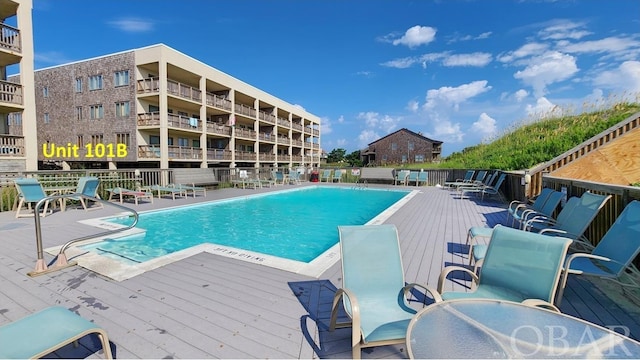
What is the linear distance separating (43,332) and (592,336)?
3239 millimetres

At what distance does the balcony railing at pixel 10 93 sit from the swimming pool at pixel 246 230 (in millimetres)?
10423

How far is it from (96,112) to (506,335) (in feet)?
85.3

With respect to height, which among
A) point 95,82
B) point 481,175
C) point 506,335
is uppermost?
point 95,82

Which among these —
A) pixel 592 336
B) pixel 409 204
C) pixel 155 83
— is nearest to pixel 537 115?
pixel 409 204

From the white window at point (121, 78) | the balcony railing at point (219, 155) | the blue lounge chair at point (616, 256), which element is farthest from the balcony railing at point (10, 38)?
the blue lounge chair at point (616, 256)

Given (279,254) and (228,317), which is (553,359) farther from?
(279,254)

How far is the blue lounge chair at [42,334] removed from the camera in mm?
1606

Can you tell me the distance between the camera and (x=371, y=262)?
2.49 m

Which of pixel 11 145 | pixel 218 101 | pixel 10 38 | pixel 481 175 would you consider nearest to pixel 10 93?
pixel 11 145

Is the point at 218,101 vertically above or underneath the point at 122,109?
above

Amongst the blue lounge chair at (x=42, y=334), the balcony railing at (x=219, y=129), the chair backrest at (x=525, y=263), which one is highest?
the balcony railing at (x=219, y=129)

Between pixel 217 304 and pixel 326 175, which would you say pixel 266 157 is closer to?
pixel 326 175

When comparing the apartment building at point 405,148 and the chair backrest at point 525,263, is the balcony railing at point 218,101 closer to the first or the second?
the chair backrest at point 525,263

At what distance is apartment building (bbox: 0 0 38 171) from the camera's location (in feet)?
39.7
